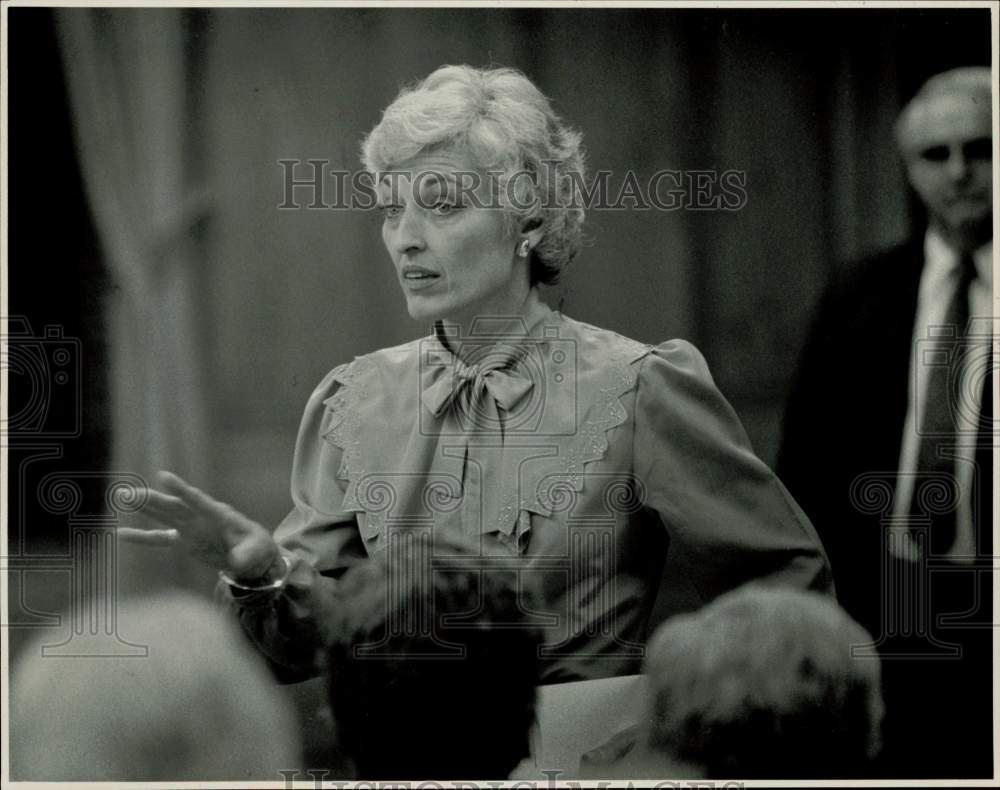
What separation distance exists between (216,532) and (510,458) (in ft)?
2.69

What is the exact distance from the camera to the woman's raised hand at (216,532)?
11.5 feet

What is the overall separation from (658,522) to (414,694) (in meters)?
0.83

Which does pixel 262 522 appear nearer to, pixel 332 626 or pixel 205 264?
pixel 332 626

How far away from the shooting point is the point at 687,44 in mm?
3840

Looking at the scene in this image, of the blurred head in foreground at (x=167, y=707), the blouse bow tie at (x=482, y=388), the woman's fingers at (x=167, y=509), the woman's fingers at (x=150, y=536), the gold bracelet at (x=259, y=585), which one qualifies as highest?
the blouse bow tie at (x=482, y=388)

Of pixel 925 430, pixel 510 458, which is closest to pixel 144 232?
pixel 510 458

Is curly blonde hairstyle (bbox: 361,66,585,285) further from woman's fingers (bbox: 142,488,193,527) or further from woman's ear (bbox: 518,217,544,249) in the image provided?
woman's fingers (bbox: 142,488,193,527)

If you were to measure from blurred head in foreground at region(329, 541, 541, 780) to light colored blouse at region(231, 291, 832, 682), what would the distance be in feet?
0.25

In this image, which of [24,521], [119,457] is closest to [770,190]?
[119,457]

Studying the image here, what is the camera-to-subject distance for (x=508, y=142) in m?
3.60
